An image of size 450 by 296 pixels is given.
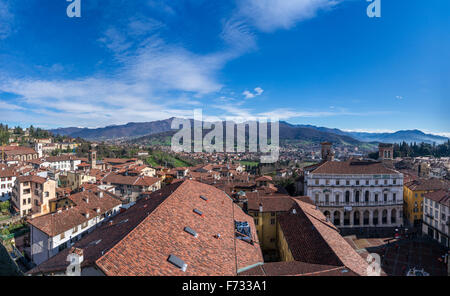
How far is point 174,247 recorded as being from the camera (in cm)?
1077

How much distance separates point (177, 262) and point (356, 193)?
3525 centimetres

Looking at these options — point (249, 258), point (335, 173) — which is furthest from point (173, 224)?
point (335, 173)

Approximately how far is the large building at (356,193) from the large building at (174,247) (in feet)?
73.4

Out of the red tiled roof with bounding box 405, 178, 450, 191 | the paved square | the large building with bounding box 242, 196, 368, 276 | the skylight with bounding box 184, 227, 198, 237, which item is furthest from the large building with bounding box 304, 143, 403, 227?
the skylight with bounding box 184, 227, 198, 237

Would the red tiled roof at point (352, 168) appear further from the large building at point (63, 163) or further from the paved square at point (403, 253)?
the large building at point (63, 163)

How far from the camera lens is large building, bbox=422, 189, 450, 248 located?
28.4m

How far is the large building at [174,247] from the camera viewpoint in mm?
8898

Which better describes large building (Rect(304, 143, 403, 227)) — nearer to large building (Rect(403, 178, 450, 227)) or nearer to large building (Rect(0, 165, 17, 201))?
large building (Rect(403, 178, 450, 227))

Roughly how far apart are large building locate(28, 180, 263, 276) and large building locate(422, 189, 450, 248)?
28235 millimetres

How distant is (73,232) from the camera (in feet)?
73.0

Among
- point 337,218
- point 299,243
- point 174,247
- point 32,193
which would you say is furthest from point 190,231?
point 32,193

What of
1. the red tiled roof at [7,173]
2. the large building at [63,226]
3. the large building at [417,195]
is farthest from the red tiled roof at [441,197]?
the red tiled roof at [7,173]
